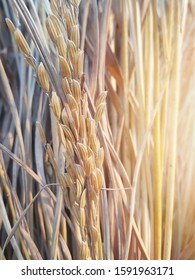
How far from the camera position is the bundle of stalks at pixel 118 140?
2.55ft

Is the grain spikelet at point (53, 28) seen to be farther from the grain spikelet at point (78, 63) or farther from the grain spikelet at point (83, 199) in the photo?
the grain spikelet at point (83, 199)

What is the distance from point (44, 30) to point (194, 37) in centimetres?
30

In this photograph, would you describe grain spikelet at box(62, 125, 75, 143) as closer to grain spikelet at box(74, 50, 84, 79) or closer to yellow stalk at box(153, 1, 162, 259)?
grain spikelet at box(74, 50, 84, 79)

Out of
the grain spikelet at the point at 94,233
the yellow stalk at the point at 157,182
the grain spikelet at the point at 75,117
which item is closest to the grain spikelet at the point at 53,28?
the grain spikelet at the point at 75,117

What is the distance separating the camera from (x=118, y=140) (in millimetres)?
792

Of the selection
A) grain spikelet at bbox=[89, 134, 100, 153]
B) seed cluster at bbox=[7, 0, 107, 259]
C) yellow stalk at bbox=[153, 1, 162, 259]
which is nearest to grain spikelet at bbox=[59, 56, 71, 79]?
seed cluster at bbox=[7, 0, 107, 259]

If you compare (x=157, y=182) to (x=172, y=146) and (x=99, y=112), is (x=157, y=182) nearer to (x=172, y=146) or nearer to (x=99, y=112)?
(x=172, y=146)

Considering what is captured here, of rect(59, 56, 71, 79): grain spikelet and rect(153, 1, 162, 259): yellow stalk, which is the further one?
rect(153, 1, 162, 259): yellow stalk

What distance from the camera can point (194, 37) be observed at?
82 cm

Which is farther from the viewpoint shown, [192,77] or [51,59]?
[192,77]

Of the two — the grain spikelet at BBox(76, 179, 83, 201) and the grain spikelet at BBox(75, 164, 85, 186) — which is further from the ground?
the grain spikelet at BBox(75, 164, 85, 186)

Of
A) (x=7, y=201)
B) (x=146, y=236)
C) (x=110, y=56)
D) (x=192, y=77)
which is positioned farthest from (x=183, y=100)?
(x=7, y=201)

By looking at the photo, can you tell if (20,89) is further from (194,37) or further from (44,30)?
(194,37)

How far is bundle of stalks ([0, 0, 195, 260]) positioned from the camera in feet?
2.55
